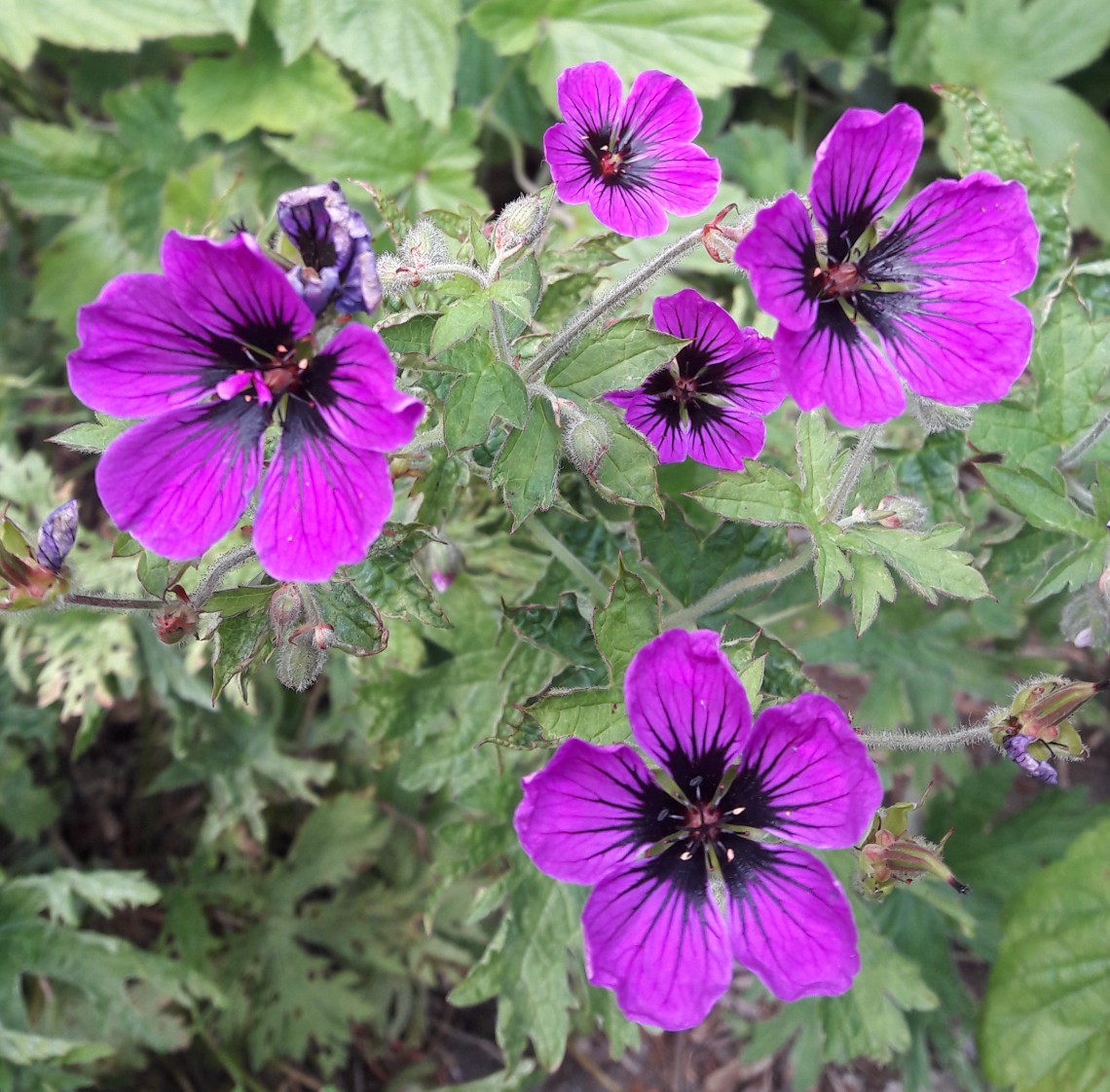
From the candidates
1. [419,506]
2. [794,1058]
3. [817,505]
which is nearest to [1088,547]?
[817,505]

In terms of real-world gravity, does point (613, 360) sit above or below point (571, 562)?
above

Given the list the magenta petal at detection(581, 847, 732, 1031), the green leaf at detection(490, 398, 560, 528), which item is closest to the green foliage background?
the green leaf at detection(490, 398, 560, 528)

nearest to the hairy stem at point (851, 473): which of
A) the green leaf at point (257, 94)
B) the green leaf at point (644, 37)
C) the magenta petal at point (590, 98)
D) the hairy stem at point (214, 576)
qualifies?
the magenta petal at point (590, 98)

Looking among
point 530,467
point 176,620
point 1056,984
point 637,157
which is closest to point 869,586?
point 530,467

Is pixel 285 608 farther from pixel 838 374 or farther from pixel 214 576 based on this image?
pixel 838 374

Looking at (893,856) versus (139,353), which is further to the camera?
(893,856)

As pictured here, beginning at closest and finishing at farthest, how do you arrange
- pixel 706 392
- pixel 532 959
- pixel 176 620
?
1. pixel 176 620
2. pixel 706 392
3. pixel 532 959
